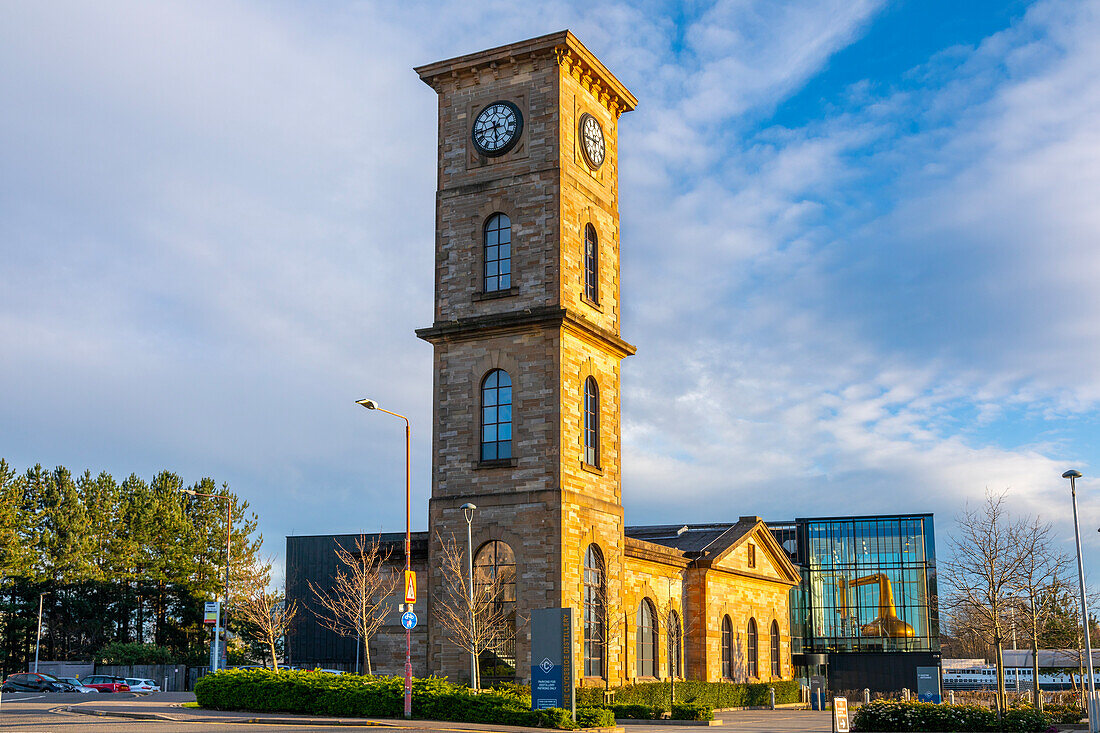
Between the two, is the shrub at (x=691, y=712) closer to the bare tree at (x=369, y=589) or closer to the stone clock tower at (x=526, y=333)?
the stone clock tower at (x=526, y=333)

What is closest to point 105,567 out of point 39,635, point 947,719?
point 39,635

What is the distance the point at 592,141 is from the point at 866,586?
55045 millimetres

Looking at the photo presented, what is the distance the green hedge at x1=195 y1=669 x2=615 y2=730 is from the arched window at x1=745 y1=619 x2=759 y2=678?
89.5ft

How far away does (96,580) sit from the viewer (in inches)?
2867

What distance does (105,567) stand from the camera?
7494cm

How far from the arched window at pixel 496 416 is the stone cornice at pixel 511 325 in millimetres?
1586

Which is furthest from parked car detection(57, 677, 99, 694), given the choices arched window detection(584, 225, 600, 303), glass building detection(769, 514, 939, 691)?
glass building detection(769, 514, 939, 691)

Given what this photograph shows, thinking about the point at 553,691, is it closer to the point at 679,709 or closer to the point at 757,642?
the point at 679,709

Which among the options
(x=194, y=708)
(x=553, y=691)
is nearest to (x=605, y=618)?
(x=553, y=691)

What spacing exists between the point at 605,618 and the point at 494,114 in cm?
1900

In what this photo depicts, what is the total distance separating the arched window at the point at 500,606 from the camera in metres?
37.1

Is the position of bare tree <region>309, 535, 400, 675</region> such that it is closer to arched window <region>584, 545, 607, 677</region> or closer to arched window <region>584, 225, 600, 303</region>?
arched window <region>584, 545, 607, 677</region>

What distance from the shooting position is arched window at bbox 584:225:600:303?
136 feet

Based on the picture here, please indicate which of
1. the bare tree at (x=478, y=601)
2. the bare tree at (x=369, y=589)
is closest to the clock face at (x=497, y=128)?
the bare tree at (x=478, y=601)
